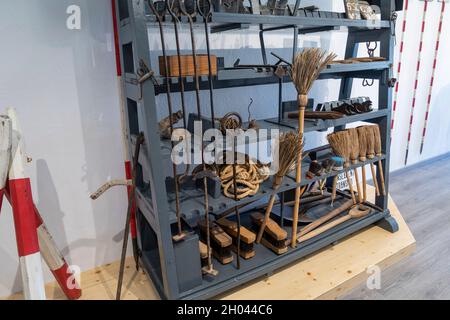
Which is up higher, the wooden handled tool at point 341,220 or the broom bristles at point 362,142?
the broom bristles at point 362,142

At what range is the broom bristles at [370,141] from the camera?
2.27 meters

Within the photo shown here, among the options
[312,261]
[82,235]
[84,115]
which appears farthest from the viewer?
[312,261]

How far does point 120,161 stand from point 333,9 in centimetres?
202

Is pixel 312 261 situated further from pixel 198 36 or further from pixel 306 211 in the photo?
pixel 198 36

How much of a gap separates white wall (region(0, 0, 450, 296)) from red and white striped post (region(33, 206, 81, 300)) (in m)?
0.23

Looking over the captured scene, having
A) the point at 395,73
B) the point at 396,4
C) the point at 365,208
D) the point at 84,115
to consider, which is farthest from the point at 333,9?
the point at 84,115

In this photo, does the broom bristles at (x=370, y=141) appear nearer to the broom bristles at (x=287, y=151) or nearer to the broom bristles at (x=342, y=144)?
the broom bristles at (x=342, y=144)

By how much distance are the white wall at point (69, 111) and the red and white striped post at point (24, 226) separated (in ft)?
1.24

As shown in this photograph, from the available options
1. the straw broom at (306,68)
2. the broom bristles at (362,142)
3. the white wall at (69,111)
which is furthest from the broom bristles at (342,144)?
the white wall at (69,111)

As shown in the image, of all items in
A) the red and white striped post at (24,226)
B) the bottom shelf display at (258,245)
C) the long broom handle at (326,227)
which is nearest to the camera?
the red and white striped post at (24,226)

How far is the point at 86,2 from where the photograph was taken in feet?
5.50

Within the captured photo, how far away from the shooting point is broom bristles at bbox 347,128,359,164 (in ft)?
7.24

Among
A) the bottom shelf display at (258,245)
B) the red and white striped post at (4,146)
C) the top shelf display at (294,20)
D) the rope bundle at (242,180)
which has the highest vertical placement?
the top shelf display at (294,20)

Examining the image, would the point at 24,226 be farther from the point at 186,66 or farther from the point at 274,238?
the point at 274,238
